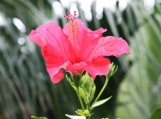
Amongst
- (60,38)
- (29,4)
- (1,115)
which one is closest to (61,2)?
(29,4)

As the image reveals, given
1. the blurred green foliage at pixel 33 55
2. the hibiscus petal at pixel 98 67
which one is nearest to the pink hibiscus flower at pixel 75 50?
the hibiscus petal at pixel 98 67

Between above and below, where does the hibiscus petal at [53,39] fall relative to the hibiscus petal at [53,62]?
above

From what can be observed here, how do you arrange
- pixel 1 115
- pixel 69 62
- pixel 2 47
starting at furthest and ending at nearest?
pixel 1 115, pixel 2 47, pixel 69 62

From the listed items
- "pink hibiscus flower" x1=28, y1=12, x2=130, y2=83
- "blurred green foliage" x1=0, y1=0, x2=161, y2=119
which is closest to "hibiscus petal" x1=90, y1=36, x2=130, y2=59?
"pink hibiscus flower" x1=28, y1=12, x2=130, y2=83

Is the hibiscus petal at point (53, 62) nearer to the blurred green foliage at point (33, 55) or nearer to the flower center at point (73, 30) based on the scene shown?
the flower center at point (73, 30)

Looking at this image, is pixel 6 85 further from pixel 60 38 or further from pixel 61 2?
pixel 60 38
